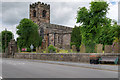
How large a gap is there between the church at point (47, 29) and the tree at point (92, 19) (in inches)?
1421

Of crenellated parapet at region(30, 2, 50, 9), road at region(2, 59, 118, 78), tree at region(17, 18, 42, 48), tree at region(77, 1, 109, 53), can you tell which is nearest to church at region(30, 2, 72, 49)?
crenellated parapet at region(30, 2, 50, 9)

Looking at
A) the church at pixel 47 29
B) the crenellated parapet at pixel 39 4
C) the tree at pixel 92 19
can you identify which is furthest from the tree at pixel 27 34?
the tree at pixel 92 19

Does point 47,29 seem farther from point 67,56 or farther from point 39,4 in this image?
point 67,56

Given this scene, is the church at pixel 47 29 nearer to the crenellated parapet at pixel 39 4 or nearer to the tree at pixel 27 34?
the crenellated parapet at pixel 39 4

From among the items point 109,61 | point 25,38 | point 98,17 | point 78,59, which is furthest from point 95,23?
point 25,38

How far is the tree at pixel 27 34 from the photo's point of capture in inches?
2454

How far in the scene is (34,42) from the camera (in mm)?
61156

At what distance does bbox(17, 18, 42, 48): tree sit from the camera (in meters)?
62.3

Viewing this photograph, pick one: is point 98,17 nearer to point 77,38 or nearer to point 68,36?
point 77,38

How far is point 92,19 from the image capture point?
26984mm

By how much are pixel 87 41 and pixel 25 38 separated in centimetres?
4015

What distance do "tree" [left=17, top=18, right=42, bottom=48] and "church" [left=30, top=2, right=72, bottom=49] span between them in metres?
5.44

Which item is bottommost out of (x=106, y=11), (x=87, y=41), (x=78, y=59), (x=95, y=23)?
(x=78, y=59)

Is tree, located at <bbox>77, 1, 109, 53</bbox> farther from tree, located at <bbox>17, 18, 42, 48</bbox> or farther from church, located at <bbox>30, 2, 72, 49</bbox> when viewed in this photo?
church, located at <bbox>30, 2, 72, 49</bbox>
